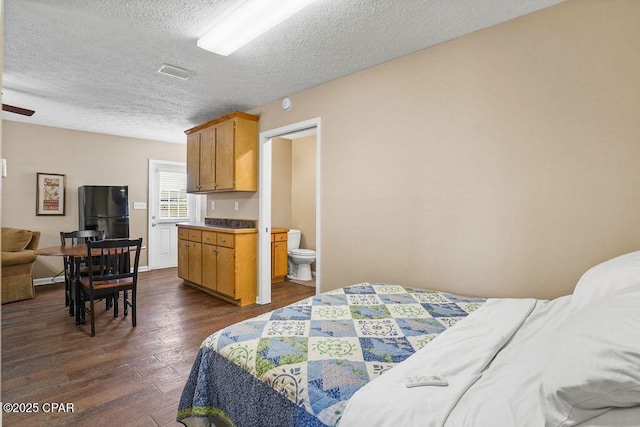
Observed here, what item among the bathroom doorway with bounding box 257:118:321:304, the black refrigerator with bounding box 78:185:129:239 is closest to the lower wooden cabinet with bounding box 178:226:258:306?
the bathroom doorway with bounding box 257:118:321:304

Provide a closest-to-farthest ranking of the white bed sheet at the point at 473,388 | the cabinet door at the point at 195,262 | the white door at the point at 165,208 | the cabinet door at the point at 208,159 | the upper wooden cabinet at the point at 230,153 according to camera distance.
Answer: the white bed sheet at the point at 473,388, the upper wooden cabinet at the point at 230,153, the cabinet door at the point at 208,159, the cabinet door at the point at 195,262, the white door at the point at 165,208

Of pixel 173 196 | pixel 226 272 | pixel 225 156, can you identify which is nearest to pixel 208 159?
pixel 225 156

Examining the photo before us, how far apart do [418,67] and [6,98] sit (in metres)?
4.61

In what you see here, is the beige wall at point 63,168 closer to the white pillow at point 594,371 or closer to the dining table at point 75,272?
the dining table at point 75,272

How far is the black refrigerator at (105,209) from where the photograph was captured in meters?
4.97

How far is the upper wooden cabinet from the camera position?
4016 mm

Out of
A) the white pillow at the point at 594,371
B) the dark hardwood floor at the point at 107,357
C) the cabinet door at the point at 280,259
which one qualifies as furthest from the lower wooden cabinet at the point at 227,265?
the white pillow at the point at 594,371

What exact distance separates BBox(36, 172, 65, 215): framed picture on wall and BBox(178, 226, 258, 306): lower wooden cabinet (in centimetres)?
248

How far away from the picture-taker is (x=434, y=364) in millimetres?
1150

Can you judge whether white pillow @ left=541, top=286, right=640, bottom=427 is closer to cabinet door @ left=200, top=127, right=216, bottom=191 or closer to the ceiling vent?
the ceiling vent

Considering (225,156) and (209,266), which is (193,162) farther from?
(209,266)

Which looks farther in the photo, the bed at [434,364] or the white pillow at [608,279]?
the white pillow at [608,279]

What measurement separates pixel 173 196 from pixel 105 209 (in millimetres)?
1404

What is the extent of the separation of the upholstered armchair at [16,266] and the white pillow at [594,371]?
499cm
